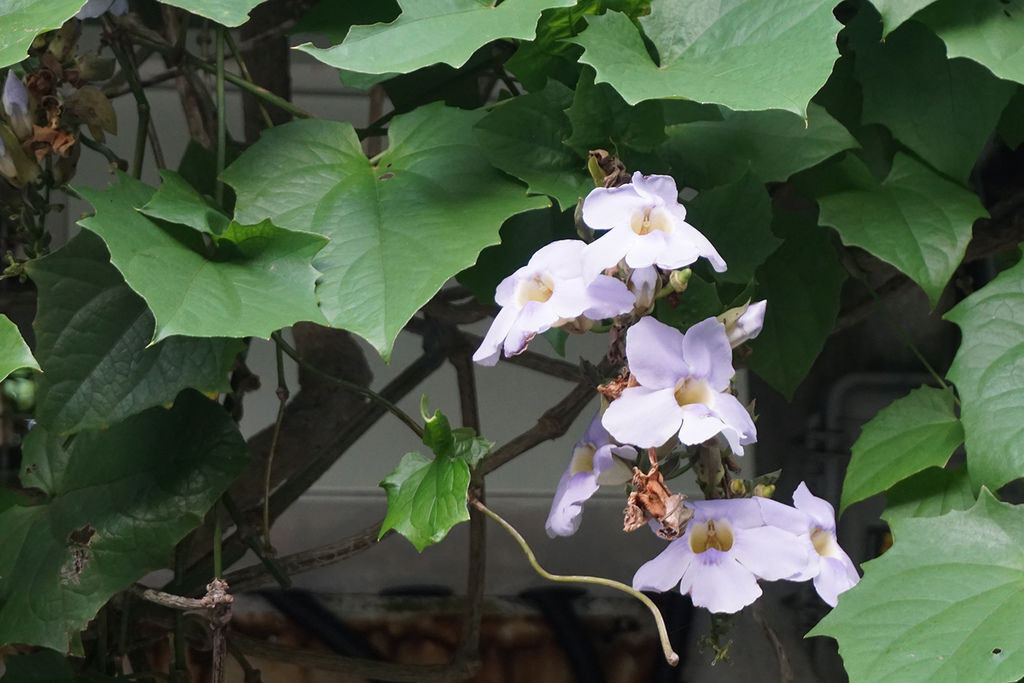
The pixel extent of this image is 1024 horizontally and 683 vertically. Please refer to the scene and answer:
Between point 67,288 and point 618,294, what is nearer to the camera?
point 618,294

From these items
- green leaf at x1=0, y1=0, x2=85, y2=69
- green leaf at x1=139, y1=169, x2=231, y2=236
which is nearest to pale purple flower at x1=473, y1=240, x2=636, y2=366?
green leaf at x1=139, y1=169, x2=231, y2=236

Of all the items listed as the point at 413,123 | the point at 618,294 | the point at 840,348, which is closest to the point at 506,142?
the point at 413,123

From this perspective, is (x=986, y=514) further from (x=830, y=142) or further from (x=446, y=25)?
(x=446, y=25)

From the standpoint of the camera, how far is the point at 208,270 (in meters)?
0.58

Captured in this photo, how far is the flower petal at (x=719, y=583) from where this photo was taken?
1.61 ft

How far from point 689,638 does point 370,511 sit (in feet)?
1.44

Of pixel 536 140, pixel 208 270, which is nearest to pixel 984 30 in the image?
pixel 536 140

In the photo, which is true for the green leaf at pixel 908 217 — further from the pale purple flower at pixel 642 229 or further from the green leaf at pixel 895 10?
the pale purple flower at pixel 642 229

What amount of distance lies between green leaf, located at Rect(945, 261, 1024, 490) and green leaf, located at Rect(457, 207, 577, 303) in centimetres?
29

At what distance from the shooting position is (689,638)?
1.14 meters

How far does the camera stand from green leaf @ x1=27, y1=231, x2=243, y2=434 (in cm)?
62

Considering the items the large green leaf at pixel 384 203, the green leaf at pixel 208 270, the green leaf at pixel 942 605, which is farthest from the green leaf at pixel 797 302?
the green leaf at pixel 208 270

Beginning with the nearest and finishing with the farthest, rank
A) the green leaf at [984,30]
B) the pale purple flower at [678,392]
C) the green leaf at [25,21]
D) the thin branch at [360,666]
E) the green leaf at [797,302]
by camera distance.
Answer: the pale purple flower at [678,392]
the green leaf at [25,21]
the green leaf at [984,30]
the green leaf at [797,302]
the thin branch at [360,666]

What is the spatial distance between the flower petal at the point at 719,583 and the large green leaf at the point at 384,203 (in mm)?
200
